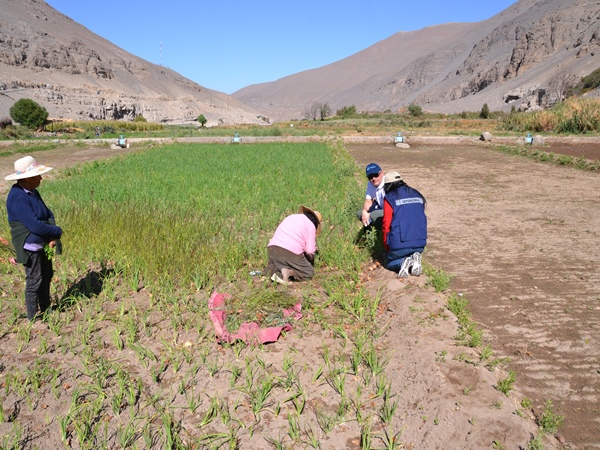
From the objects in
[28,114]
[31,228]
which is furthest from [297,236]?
[28,114]

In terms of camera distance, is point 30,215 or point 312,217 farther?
point 312,217

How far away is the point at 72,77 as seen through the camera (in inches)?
2800

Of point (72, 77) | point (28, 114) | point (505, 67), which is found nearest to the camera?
point (28, 114)

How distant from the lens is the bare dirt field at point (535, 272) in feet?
10.8

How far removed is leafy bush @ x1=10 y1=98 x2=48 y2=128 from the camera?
40.0 meters

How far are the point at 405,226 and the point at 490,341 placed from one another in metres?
1.55

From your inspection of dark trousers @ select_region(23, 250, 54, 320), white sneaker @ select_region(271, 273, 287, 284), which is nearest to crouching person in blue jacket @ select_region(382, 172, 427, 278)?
white sneaker @ select_region(271, 273, 287, 284)

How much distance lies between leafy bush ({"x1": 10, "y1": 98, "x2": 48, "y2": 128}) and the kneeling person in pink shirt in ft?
136

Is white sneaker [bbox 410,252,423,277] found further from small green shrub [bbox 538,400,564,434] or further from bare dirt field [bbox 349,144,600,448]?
small green shrub [bbox 538,400,564,434]

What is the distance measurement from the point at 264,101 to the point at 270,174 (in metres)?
175

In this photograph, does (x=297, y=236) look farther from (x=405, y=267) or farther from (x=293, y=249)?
(x=405, y=267)

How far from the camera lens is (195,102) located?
297 feet

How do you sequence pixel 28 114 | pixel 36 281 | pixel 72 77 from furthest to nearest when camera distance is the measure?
pixel 72 77 → pixel 28 114 → pixel 36 281

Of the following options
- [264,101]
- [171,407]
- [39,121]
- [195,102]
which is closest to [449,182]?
[171,407]
